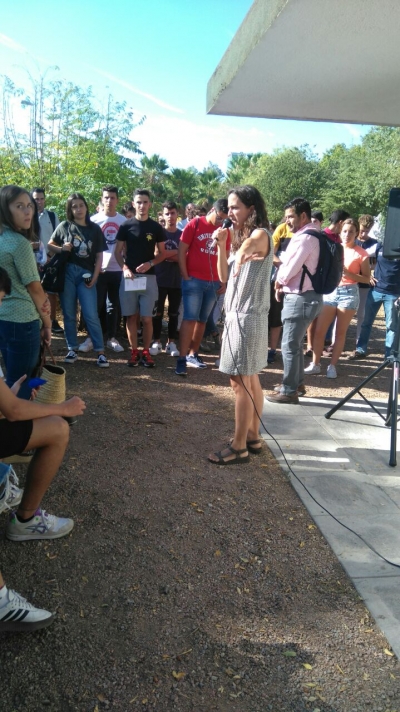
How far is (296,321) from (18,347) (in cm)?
275

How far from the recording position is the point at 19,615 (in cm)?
223

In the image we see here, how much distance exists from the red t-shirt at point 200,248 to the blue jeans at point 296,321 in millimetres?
1116

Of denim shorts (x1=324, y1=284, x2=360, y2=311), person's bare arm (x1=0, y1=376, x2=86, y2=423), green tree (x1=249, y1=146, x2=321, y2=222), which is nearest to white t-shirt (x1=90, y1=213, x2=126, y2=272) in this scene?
denim shorts (x1=324, y1=284, x2=360, y2=311)

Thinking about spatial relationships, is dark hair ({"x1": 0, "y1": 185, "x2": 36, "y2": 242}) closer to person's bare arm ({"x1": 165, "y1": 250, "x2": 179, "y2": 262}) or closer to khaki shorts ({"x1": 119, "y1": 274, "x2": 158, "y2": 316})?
khaki shorts ({"x1": 119, "y1": 274, "x2": 158, "y2": 316})

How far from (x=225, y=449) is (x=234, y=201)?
6.11 feet

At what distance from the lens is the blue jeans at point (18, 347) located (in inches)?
146

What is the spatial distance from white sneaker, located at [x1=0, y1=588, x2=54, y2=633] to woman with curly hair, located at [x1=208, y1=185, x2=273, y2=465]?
1.94 meters

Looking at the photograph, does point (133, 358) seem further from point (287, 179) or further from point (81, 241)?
point (287, 179)

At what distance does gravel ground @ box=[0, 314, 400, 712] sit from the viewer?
2.10 m

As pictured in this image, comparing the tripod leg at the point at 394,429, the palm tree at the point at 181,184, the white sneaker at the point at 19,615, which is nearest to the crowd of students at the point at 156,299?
the white sneaker at the point at 19,615

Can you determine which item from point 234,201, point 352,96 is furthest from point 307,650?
point 352,96

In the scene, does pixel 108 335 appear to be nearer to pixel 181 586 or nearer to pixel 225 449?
pixel 225 449

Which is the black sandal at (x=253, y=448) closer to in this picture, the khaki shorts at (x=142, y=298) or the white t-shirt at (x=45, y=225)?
the khaki shorts at (x=142, y=298)

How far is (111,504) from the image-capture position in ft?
11.0
